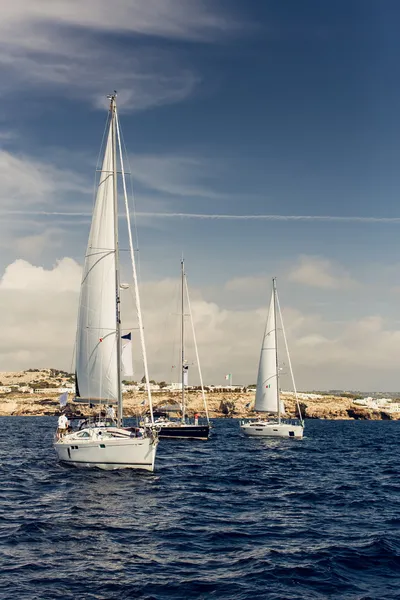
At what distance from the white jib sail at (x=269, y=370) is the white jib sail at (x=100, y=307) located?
3659 centimetres

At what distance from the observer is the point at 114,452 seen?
112 feet

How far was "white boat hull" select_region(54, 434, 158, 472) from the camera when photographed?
111 ft

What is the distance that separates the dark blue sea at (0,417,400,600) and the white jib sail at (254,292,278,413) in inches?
1226

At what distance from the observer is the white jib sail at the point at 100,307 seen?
124 feet

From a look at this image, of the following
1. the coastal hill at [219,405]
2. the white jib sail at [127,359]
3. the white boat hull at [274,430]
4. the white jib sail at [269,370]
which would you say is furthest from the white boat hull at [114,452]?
the coastal hill at [219,405]

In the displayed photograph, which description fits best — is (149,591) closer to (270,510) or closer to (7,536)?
(7,536)

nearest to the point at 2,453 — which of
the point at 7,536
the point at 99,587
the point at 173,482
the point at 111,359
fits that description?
the point at 111,359

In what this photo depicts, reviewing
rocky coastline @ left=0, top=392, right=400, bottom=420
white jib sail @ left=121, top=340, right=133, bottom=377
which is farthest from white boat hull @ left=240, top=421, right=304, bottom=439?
rocky coastline @ left=0, top=392, right=400, bottom=420

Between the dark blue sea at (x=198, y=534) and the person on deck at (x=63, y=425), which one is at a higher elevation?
the person on deck at (x=63, y=425)

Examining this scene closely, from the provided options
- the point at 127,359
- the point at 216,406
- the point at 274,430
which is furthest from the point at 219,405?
the point at 127,359

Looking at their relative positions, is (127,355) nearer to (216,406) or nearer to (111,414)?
(111,414)

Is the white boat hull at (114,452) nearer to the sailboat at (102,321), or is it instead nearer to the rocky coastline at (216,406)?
the sailboat at (102,321)

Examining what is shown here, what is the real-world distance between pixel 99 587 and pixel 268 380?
57.8 metres

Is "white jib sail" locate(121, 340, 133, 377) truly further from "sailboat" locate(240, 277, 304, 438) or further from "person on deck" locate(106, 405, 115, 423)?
"sailboat" locate(240, 277, 304, 438)
